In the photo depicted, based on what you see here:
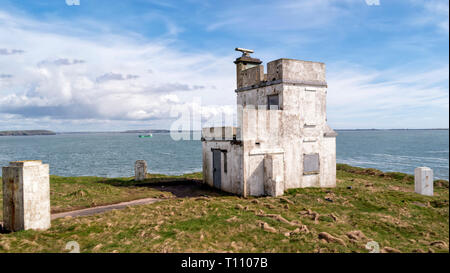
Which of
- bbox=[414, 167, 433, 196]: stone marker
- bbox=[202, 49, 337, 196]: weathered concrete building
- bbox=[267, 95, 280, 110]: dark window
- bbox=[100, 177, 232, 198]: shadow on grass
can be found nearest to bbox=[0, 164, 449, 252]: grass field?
bbox=[100, 177, 232, 198]: shadow on grass

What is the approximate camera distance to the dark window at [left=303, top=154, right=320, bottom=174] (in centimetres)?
2020

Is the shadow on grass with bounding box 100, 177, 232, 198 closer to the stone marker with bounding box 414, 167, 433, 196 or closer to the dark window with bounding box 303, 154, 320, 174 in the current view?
the dark window with bounding box 303, 154, 320, 174

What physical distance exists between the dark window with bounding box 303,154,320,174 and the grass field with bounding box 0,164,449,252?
1975 mm

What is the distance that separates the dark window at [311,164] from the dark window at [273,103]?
13.0ft

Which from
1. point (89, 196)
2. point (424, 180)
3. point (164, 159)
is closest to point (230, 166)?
point (89, 196)

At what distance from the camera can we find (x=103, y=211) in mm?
14859

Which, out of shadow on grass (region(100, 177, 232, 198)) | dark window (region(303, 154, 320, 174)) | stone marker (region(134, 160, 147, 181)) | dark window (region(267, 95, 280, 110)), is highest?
dark window (region(267, 95, 280, 110))

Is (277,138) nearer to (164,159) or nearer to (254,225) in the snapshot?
(254,225)

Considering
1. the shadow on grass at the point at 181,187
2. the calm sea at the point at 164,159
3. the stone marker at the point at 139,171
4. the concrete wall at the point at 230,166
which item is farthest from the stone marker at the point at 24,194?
the calm sea at the point at 164,159

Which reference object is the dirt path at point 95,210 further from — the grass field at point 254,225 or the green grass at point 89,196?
the grass field at point 254,225

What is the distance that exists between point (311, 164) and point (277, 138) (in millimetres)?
3543

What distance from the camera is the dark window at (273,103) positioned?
20.0 metres
